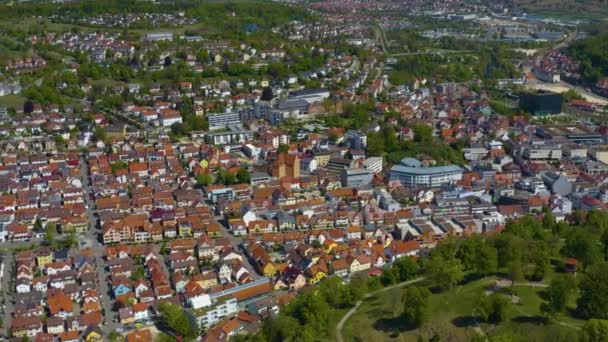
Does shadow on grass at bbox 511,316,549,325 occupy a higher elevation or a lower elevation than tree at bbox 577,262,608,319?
lower

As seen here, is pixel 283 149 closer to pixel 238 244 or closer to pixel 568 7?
pixel 238 244

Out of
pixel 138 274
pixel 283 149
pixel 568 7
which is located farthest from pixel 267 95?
pixel 568 7

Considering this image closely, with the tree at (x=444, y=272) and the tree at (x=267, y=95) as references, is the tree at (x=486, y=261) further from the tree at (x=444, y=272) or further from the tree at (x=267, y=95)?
the tree at (x=267, y=95)

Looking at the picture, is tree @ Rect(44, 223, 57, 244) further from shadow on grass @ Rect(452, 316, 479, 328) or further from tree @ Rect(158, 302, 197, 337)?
shadow on grass @ Rect(452, 316, 479, 328)

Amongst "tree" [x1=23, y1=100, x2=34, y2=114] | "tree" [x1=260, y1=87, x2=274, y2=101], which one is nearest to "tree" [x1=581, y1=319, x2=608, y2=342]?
"tree" [x1=260, y1=87, x2=274, y2=101]

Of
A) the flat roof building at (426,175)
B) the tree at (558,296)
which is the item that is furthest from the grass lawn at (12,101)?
the tree at (558,296)

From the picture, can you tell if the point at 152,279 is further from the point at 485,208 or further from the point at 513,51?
the point at 513,51

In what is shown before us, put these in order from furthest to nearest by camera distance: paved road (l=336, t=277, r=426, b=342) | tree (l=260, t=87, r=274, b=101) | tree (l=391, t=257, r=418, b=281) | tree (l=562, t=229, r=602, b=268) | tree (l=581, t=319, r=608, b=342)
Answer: tree (l=260, t=87, r=274, b=101) → tree (l=391, t=257, r=418, b=281) → tree (l=562, t=229, r=602, b=268) → paved road (l=336, t=277, r=426, b=342) → tree (l=581, t=319, r=608, b=342)
